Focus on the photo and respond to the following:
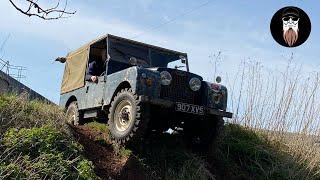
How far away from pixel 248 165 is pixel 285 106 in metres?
2.01

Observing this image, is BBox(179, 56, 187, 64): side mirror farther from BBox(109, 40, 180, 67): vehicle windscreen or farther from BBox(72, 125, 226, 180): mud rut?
BBox(72, 125, 226, 180): mud rut

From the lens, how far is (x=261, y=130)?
10234 mm

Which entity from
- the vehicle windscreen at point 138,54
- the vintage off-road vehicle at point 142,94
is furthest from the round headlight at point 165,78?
the vehicle windscreen at point 138,54

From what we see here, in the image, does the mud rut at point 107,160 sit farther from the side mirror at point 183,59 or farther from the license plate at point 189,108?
the side mirror at point 183,59

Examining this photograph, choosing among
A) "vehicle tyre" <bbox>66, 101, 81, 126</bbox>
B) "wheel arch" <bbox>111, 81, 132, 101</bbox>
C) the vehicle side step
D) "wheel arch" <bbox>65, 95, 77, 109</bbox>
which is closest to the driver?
the vehicle side step

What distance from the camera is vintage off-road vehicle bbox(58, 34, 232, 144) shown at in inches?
294

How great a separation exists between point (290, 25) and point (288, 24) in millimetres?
51

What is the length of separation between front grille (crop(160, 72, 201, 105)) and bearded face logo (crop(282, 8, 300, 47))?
7.24 feet

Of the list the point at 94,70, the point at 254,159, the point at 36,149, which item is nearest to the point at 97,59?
the point at 94,70

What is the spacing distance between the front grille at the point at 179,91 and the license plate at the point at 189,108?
340 mm

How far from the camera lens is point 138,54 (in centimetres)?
923

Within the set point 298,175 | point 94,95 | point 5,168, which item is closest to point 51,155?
point 5,168

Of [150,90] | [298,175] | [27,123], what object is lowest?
[298,175]

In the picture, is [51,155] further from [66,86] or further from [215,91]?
[66,86]
